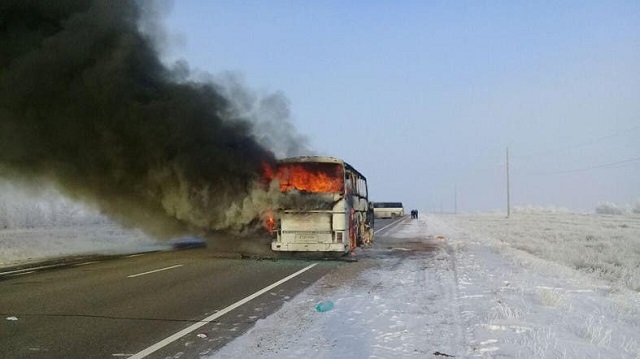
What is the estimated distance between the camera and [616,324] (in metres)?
7.08

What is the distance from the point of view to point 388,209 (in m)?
72.5

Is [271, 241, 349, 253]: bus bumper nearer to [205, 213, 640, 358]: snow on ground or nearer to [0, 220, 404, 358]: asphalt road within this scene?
[0, 220, 404, 358]: asphalt road

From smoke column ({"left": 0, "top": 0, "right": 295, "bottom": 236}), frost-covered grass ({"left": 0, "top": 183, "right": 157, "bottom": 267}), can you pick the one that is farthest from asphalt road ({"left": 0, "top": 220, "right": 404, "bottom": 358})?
frost-covered grass ({"left": 0, "top": 183, "right": 157, "bottom": 267})

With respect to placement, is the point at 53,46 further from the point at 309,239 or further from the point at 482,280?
the point at 482,280

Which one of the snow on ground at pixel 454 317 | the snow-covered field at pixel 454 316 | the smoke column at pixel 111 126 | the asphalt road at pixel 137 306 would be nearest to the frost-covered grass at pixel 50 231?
the smoke column at pixel 111 126

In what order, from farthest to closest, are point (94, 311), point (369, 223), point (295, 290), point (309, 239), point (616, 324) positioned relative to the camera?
point (369, 223), point (309, 239), point (295, 290), point (94, 311), point (616, 324)

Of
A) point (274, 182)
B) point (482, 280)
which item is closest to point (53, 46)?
point (274, 182)

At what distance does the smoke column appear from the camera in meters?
16.7

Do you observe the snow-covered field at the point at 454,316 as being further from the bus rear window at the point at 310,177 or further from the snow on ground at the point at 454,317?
the bus rear window at the point at 310,177

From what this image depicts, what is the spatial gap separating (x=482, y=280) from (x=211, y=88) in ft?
38.8

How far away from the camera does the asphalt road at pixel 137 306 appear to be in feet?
19.0

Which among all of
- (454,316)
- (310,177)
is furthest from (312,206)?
(454,316)

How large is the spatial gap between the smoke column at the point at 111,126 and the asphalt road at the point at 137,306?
3745mm

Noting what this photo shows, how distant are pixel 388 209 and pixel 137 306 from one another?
6562cm
